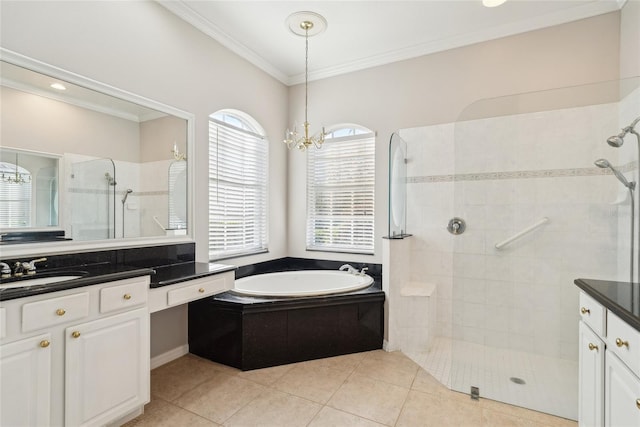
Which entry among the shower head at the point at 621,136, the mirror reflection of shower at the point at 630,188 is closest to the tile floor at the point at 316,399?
the mirror reflection of shower at the point at 630,188

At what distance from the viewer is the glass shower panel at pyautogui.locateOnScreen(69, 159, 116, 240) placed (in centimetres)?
202

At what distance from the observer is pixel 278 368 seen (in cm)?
248

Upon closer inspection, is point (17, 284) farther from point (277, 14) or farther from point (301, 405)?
point (277, 14)

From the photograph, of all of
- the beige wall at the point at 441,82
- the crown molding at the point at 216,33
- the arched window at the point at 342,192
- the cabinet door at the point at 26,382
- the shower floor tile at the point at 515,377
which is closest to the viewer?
the cabinet door at the point at 26,382

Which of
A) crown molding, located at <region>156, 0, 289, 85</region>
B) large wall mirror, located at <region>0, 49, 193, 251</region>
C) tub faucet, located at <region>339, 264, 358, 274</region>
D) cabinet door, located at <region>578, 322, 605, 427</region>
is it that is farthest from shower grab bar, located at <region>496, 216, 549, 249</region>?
crown molding, located at <region>156, 0, 289, 85</region>

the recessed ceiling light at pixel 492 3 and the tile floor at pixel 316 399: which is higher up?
the recessed ceiling light at pixel 492 3

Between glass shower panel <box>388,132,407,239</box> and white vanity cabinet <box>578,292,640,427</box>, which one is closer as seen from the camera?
white vanity cabinet <box>578,292,640,427</box>

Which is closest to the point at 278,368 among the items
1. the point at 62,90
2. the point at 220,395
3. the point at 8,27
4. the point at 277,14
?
the point at 220,395

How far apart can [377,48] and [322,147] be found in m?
1.23

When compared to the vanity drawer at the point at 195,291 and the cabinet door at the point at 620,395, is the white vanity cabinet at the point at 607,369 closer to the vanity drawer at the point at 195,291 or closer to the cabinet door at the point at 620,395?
the cabinet door at the point at 620,395

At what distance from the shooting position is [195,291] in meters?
2.16

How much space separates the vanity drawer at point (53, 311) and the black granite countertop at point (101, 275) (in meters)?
0.05

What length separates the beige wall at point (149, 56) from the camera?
6.01 feet

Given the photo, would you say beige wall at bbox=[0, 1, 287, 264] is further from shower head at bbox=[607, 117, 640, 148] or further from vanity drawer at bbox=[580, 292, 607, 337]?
shower head at bbox=[607, 117, 640, 148]
